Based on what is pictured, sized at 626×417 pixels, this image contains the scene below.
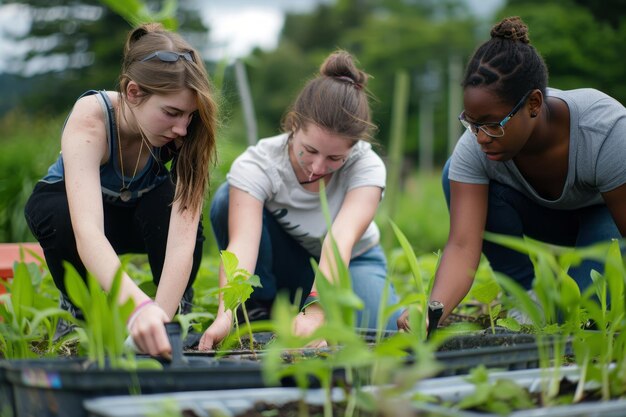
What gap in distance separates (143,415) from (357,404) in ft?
1.01

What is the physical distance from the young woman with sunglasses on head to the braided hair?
0.44 metres

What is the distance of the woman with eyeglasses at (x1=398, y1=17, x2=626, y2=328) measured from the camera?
68.4 inches

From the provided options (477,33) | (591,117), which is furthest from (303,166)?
(477,33)

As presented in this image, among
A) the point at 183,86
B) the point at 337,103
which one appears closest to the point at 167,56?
the point at 183,86

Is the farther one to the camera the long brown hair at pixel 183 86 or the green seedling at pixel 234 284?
the long brown hair at pixel 183 86

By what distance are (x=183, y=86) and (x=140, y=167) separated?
1.11 ft

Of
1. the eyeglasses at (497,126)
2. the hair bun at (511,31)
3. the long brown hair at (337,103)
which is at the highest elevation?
the hair bun at (511,31)

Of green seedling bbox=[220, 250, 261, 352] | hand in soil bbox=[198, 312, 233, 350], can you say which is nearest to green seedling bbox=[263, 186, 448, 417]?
green seedling bbox=[220, 250, 261, 352]

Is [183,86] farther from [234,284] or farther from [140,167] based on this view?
[234,284]

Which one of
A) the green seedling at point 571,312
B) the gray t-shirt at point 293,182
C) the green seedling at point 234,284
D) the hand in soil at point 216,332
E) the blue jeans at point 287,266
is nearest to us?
the green seedling at point 571,312

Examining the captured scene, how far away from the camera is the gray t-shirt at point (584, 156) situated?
1.83 meters

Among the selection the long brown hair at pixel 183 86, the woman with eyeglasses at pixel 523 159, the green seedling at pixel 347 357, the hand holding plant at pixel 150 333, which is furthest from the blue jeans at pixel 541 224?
the hand holding plant at pixel 150 333

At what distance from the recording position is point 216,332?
1.68 metres

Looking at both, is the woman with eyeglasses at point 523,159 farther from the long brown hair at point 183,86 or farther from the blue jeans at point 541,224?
the long brown hair at point 183,86
